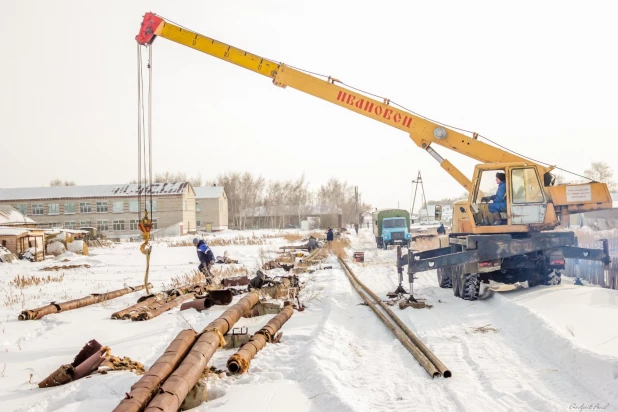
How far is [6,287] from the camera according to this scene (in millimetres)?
16906

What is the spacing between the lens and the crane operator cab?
1122cm

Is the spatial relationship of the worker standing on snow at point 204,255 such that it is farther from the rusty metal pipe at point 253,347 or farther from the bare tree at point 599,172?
the bare tree at point 599,172

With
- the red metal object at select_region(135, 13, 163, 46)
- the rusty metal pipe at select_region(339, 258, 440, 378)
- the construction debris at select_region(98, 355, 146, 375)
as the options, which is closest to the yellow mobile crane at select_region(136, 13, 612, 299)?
the rusty metal pipe at select_region(339, 258, 440, 378)

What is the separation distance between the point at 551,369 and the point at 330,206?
99181 millimetres

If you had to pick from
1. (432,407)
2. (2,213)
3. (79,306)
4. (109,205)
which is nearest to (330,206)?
(109,205)

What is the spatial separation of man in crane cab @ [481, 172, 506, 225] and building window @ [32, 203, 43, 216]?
65112 millimetres

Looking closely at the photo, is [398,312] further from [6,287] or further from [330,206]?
[330,206]

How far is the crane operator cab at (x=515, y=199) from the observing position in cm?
1122

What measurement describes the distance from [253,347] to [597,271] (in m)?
10.6

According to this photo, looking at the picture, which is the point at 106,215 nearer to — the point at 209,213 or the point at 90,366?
the point at 209,213

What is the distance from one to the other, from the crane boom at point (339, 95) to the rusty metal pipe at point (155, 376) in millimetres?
8821

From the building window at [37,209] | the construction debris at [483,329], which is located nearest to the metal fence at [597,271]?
the construction debris at [483,329]

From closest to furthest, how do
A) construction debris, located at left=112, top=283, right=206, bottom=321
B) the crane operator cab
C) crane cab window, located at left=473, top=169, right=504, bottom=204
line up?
1. construction debris, located at left=112, top=283, right=206, bottom=321
2. the crane operator cab
3. crane cab window, located at left=473, top=169, right=504, bottom=204

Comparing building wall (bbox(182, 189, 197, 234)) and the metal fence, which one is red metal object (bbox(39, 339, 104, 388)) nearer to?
the metal fence
